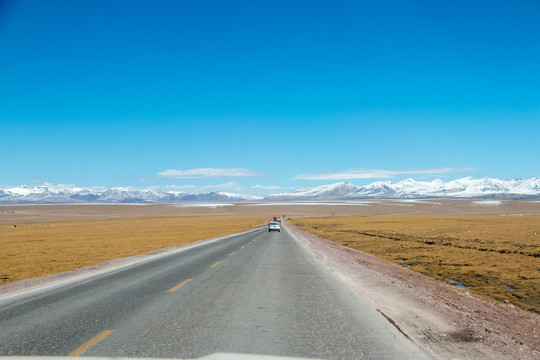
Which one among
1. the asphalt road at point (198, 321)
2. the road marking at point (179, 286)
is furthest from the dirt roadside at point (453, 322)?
the road marking at point (179, 286)

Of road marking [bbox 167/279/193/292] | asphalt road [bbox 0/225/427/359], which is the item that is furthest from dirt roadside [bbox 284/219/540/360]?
road marking [bbox 167/279/193/292]

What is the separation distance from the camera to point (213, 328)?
21.7 ft

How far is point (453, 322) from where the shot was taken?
24.8ft

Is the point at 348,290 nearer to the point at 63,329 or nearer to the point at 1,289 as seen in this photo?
the point at 63,329

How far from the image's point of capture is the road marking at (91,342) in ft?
17.7

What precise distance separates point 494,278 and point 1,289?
18032 mm

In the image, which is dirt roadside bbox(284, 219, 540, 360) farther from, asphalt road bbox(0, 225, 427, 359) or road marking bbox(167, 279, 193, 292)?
road marking bbox(167, 279, 193, 292)

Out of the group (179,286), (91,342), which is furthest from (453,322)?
(179,286)

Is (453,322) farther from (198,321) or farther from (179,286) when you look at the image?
(179,286)

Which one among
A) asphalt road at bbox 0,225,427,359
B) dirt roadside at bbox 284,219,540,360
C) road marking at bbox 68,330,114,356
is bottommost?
dirt roadside at bbox 284,219,540,360

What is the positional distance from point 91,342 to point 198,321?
1.88 m

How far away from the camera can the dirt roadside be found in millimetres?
5947

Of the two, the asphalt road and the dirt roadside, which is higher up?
the asphalt road

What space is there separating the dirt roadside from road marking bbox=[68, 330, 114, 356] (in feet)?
16.5
